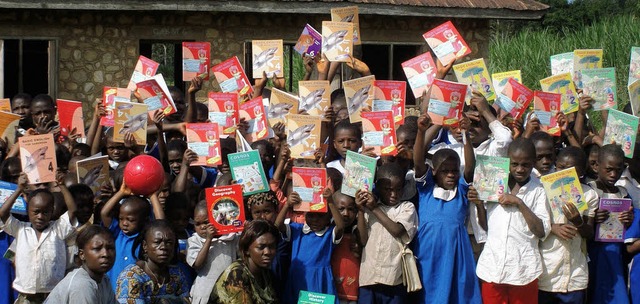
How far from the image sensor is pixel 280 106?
6.87m

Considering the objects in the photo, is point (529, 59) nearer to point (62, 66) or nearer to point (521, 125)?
point (62, 66)

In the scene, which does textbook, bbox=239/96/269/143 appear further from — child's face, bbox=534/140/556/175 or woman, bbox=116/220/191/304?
child's face, bbox=534/140/556/175

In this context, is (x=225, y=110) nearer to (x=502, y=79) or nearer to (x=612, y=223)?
(x=502, y=79)

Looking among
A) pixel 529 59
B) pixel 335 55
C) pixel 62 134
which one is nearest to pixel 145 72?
pixel 62 134

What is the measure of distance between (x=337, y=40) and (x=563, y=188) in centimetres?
219

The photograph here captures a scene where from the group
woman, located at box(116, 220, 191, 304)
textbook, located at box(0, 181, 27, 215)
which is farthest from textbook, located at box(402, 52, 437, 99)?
textbook, located at box(0, 181, 27, 215)

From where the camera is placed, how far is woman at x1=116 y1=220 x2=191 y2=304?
5152 millimetres

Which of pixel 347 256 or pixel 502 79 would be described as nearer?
pixel 347 256

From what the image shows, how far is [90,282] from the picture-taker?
4.73 metres

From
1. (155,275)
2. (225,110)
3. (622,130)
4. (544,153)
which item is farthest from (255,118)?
(622,130)

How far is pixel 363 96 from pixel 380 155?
549 millimetres

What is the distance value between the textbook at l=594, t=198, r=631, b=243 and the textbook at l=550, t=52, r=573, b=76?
147 centimetres

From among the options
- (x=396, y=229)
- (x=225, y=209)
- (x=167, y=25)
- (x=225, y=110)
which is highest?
(x=167, y=25)

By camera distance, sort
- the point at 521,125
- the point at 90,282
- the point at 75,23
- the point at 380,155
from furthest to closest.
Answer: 1. the point at 75,23
2. the point at 521,125
3. the point at 380,155
4. the point at 90,282
